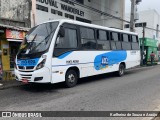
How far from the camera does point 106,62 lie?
41.0 ft

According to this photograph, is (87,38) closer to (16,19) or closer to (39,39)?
(39,39)

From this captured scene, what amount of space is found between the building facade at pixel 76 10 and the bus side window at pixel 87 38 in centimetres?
483

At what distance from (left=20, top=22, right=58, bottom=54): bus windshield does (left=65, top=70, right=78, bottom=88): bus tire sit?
1705 millimetres

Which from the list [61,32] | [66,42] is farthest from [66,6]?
[61,32]

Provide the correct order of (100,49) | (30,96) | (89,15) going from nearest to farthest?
(30,96) < (100,49) < (89,15)

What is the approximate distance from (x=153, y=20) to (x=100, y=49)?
38379 millimetres

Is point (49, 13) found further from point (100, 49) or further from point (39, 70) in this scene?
point (39, 70)

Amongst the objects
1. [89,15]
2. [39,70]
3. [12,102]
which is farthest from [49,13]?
[12,102]

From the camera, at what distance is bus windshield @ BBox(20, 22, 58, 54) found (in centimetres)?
907

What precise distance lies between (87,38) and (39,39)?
8.83 ft

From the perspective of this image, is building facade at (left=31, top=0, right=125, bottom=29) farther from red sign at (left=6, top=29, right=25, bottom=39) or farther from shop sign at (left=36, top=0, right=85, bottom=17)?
red sign at (left=6, top=29, right=25, bottom=39)

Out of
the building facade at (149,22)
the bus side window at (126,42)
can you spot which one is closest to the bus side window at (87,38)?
the bus side window at (126,42)

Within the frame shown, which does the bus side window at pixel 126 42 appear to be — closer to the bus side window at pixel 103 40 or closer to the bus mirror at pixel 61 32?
the bus side window at pixel 103 40

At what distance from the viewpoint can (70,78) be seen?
1004 centimetres
